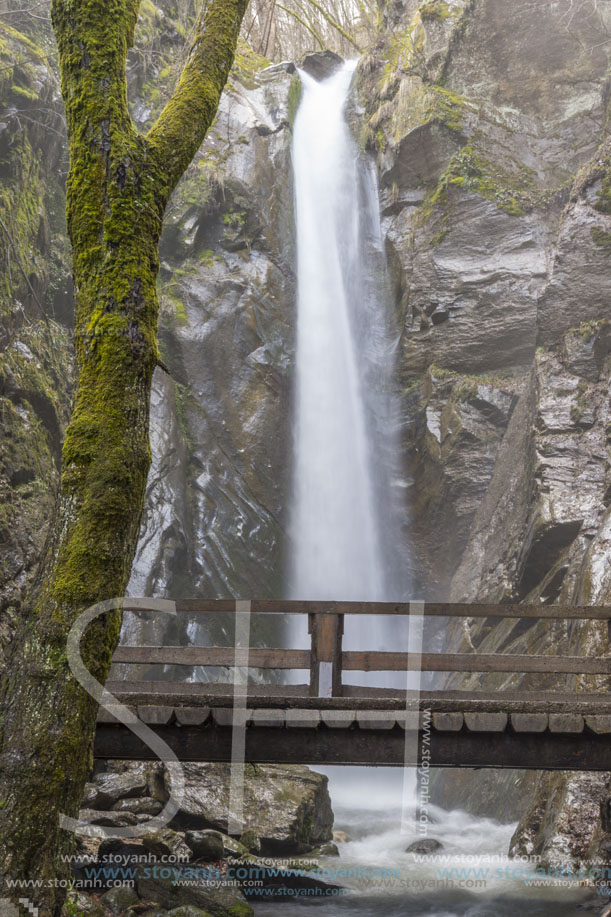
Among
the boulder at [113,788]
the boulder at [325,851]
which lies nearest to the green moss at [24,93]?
the boulder at [113,788]

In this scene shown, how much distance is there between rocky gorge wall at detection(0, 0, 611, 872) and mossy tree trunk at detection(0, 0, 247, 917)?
6.14 m

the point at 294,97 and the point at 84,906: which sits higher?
the point at 294,97

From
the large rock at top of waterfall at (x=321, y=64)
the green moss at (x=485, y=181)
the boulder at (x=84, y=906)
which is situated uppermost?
the large rock at top of waterfall at (x=321, y=64)

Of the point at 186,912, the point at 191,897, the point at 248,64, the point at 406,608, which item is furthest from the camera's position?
the point at 248,64

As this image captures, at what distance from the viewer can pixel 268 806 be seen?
7582mm

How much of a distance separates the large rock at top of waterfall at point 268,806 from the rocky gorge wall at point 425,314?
2.65 meters

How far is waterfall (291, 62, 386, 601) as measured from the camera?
51.9ft

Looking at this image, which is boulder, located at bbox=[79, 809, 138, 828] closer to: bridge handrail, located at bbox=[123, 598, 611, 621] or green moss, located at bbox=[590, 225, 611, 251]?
bridge handrail, located at bbox=[123, 598, 611, 621]

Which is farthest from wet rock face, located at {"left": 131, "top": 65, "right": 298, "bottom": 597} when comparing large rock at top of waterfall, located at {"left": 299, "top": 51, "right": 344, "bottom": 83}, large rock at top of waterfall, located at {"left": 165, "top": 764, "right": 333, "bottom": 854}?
large rock at top of waterfall, located at {"left": 165, "top": 764, "right": 333, "bottom": 854}

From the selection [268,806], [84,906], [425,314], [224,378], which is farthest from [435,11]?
[84,906]

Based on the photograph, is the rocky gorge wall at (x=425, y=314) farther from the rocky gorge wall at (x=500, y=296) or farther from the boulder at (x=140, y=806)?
the boulder at (x=140, y=806)

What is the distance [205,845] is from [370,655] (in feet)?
7.47

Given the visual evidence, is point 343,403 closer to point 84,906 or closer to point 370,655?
point 370,655

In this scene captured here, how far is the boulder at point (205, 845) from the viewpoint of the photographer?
6.16 meters
